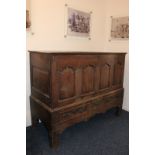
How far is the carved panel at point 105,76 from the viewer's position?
2.24m

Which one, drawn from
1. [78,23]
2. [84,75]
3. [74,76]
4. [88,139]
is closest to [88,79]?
[84,75]

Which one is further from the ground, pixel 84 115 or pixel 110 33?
pixel 110 33

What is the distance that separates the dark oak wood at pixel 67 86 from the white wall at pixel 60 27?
0.28m

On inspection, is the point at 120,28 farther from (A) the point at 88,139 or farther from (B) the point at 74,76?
(A) the point at 88,139

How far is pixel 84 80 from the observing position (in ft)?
6.62

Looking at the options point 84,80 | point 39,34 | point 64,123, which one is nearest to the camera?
point 64,123

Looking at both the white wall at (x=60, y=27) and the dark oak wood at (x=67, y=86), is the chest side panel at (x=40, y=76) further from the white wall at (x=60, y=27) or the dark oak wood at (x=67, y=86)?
the white wall at (x=60, y=27)

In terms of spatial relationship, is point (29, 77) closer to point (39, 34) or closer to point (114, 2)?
point (39, 34)

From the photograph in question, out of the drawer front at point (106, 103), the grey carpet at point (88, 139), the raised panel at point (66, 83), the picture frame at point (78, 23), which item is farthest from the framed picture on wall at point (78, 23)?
the grey carpet at point (88, 139)

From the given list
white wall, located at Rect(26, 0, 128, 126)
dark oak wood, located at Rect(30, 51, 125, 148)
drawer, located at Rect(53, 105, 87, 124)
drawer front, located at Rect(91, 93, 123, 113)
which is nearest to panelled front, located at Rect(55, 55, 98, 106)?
dark oak wood, located at Rect(30, 51, 125, 148)

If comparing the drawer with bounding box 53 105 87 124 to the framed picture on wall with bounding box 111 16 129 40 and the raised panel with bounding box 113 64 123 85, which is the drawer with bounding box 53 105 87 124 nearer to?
the raised panel with bounding box 113 64 123 85
